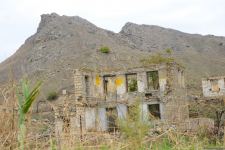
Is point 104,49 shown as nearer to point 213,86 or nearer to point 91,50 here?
point 91,50

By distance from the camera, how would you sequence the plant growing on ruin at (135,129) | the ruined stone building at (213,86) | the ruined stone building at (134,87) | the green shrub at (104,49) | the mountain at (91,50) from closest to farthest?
the plant growing on ruin at (135,129), the ruined stone building at (134,87), the ruined stone building at (213,86), the mountain at (91,50), the green shrub at (104,49)

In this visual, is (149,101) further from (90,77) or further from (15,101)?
(15,101)

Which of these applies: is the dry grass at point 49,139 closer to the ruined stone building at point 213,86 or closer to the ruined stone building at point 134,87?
the ruined stone building at point 134,87

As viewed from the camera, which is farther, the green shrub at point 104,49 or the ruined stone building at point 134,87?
the green shrub at point 104,49

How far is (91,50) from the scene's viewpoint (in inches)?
2616

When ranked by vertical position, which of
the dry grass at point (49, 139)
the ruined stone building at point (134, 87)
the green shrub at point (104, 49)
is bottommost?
the dry grass at point (49, 139)

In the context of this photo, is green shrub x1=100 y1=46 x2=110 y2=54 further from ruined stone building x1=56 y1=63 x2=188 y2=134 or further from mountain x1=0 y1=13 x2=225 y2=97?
ruined stone building x1=56 y1=63 x2=188 y2=134

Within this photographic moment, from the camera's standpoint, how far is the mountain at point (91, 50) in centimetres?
6103

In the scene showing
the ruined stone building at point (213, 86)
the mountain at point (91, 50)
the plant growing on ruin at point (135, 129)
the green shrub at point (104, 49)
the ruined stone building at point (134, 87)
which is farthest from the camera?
the green shrub at point (104, 49)

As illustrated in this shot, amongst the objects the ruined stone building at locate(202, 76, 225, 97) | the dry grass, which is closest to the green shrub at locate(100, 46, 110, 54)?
the ruined stone building at locate(202, 76, 225, 97)

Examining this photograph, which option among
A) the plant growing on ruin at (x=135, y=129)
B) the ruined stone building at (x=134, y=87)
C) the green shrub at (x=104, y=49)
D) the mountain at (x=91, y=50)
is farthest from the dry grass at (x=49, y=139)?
the green shrub at (x=104, y=49)

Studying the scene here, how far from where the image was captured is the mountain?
61.0 metres

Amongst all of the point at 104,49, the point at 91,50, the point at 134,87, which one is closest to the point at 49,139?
the point at 134,87

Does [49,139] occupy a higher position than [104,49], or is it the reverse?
[104,49]
